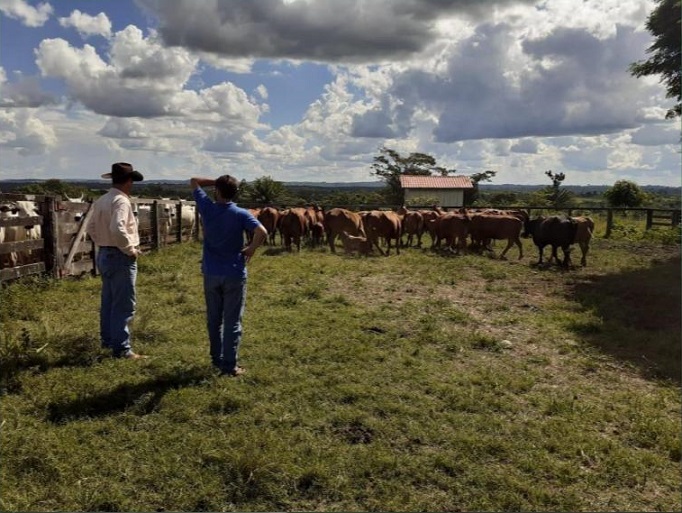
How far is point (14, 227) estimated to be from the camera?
9211 mm

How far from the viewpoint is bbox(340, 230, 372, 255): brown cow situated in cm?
1577

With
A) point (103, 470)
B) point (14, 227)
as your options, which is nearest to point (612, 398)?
point (103, 470)

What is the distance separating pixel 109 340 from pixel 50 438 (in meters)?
1.95

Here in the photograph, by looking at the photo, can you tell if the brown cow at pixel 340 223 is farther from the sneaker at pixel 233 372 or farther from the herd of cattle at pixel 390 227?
the sneaker at pixel 233 372

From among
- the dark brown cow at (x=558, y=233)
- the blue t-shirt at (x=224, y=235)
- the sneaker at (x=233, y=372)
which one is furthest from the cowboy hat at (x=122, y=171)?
the dark brown cow at (x=558, y=233)

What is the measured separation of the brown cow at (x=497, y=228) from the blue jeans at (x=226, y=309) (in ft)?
39.2

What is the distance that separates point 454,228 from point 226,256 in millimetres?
12429

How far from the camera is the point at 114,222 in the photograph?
5.42 metres

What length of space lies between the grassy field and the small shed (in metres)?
35.6

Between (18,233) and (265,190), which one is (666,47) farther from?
(265,190)

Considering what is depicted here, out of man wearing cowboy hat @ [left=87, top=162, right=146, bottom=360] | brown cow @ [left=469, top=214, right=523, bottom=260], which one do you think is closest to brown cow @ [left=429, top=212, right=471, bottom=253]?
brown cow @ [left=469, top=214, right=523, bottom=260]

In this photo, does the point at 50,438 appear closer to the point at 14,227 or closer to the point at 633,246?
the point at 14,227

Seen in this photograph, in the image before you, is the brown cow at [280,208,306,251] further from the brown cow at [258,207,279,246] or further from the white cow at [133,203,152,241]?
the white cow at [133,203,152,241]

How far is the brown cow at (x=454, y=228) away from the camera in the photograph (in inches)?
655
